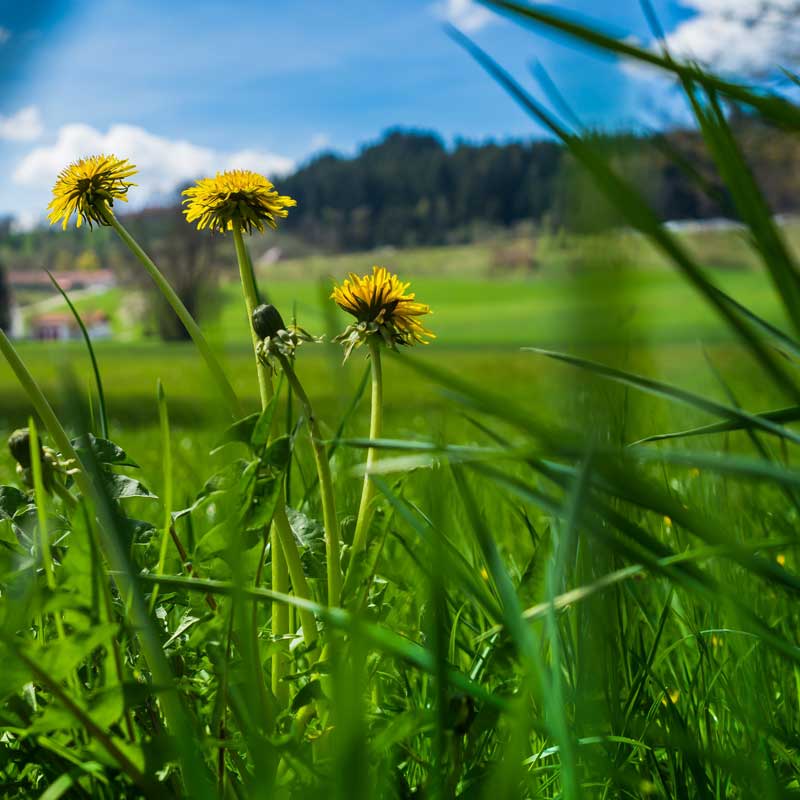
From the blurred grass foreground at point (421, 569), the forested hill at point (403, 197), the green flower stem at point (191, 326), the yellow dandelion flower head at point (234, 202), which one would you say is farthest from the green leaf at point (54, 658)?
the forested hill at point (403, 197)

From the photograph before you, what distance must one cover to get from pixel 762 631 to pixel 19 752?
0.46 meters

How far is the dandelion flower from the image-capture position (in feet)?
2.27

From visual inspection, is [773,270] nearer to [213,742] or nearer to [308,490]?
[213,742]

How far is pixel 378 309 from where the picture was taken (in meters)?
0.70

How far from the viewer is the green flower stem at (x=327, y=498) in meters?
0.61

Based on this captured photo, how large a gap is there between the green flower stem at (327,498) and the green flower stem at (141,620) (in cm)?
13

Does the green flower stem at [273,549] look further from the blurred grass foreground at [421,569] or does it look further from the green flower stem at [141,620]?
the green flower stem at [141,620]

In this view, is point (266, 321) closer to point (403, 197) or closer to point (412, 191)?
point (403, 197)

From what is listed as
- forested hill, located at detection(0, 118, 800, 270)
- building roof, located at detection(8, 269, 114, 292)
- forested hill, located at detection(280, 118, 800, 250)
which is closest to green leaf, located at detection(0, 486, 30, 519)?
building roof, located at detection(8, 269, 114, 292)

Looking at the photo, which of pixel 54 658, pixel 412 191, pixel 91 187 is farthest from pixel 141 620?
pixel 412 191

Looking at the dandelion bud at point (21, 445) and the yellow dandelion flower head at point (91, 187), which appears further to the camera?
the yellow dandelion flower head at point (91, 187)

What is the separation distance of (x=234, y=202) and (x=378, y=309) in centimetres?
16

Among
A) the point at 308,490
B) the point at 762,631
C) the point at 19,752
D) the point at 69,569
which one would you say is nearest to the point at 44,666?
the point at 69,569

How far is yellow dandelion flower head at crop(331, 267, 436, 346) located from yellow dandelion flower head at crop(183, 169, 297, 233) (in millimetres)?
89
